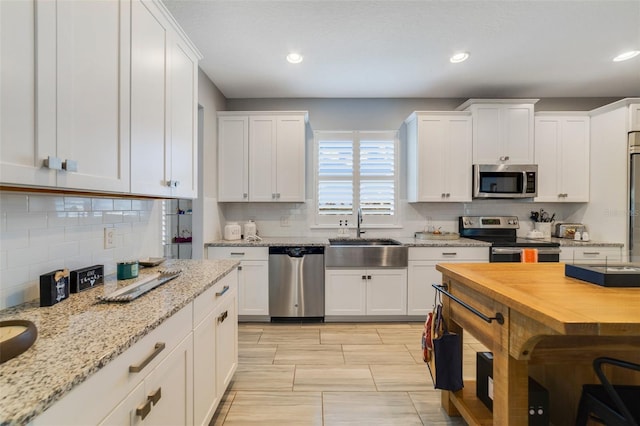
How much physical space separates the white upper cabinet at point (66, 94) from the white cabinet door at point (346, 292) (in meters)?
2.30

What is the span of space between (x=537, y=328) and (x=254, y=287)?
2.67m

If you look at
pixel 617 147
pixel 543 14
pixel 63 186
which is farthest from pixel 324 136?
pixel 617 147

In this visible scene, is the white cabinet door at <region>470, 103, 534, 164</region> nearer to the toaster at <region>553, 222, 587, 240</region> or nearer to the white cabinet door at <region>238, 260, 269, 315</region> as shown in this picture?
the toaster at <region>553, 222, 587, 240</region>

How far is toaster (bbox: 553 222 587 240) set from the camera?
140 inches

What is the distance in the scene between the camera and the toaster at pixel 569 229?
3.56m

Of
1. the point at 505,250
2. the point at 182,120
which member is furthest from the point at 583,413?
the point at 182,120

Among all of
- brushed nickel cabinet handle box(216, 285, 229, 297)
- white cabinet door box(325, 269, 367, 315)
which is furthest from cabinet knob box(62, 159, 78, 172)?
white cabinet door box(325, 269, 367, 315)

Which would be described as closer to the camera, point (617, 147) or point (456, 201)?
point (617, 147)

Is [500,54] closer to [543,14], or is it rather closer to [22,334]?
[543,14]

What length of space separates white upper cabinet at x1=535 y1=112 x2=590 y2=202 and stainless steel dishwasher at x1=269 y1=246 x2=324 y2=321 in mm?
2966

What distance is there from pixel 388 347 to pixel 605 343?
5.56ft

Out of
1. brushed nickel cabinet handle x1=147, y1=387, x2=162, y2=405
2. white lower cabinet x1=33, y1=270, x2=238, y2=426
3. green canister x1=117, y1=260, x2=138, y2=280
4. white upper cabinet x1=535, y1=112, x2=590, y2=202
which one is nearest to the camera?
white lower cabinet x1=33, y1=270, x2=238, y2=426

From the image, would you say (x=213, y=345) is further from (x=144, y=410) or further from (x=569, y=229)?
(x=569, y=229)

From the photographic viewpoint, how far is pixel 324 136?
12.6 ft
